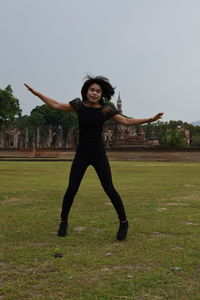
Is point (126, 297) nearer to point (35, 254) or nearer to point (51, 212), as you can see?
point (35, 254)

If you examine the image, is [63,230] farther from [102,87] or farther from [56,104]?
[102,87]

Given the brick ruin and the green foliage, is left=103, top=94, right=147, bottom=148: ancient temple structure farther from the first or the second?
the green foliage

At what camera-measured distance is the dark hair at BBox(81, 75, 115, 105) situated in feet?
15.3

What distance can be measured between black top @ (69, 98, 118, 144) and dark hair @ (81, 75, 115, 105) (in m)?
0.21

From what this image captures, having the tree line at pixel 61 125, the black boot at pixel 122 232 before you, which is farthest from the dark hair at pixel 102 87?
the tree line at pixel 61 125

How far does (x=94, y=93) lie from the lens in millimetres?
4566

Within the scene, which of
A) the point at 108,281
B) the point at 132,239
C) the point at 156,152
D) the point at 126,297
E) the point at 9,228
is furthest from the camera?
the point at 156,152

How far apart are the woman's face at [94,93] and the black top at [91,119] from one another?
0.11 metres

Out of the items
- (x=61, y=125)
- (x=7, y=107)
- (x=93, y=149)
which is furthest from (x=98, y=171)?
(x=61, y=125)

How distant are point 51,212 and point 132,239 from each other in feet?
7.89

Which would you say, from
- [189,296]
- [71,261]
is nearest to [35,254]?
[71,261]

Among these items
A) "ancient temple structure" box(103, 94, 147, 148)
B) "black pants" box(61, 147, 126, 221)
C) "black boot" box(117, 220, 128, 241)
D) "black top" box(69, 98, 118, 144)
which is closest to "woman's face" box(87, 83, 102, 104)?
"black top" box(69, 98, 118, 144)

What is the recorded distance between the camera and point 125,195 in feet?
29.2

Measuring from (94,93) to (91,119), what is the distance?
365 millimetres
